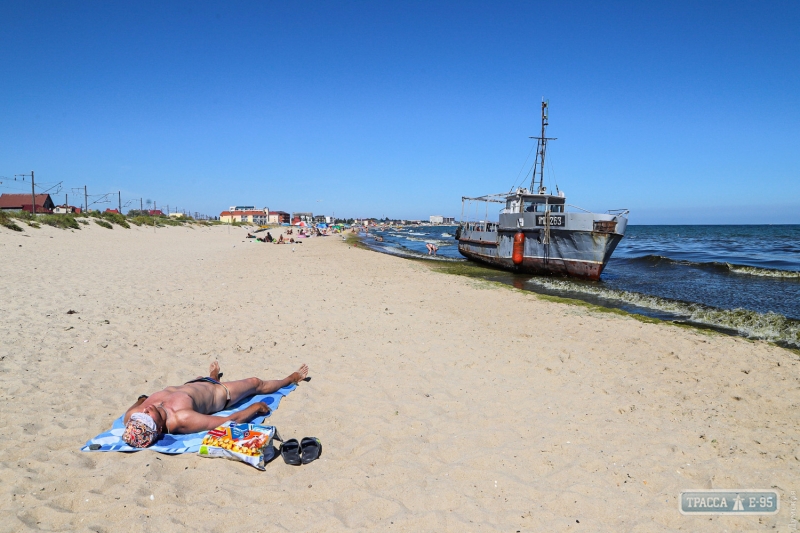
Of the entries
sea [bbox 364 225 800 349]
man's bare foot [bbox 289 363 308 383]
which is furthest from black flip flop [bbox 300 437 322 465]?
sea [bbox 364 225 800 349]

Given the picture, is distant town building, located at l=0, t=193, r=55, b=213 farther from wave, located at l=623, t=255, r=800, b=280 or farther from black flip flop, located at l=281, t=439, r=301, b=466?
wave, located at l=623, t=255, r=800, b=280

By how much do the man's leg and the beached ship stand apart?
15.5 meters

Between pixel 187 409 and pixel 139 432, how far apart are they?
18.3 inches

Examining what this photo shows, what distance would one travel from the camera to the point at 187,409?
3.84 meters

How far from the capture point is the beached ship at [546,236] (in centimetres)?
1744

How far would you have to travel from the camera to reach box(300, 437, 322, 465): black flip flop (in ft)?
11.6

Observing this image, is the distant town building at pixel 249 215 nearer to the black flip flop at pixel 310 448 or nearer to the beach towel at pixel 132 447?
the beach towel at pixel 132 447

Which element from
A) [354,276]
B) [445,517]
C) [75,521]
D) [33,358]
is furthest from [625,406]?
[354,276]

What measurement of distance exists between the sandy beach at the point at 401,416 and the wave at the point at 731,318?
148cm

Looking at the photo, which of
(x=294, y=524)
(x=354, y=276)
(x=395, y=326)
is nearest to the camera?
(x=294, y=524)

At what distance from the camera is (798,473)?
3619 millimetres

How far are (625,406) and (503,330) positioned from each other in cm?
339

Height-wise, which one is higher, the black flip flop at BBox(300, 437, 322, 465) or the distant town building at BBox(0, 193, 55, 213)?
the distant town building at BBox(0, 193, 55, 213)

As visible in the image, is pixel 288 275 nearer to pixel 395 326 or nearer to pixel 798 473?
pixel 395 326
